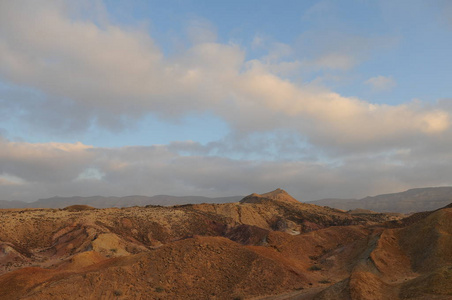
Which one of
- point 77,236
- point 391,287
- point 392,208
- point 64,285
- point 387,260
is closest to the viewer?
point 391,287

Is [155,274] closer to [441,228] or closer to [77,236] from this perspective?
[77,236]

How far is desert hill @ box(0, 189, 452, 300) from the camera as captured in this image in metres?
20.5

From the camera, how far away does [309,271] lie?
29.6 metres

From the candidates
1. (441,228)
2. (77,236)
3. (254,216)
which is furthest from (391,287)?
(254,216)

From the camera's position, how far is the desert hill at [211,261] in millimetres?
20500

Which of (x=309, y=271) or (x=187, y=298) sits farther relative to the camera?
(x=309, y=271)

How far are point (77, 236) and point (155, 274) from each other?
1004 inches

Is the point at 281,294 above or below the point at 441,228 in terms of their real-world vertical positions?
below

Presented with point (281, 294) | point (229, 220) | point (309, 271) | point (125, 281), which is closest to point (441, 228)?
point (309, 271)

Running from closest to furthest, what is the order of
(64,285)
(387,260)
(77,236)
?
1. (64,285)
2. (387,260)
3. (77,236)

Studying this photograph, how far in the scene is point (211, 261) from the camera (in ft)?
83.8

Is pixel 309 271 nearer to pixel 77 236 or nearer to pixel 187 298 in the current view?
pixel 187 298

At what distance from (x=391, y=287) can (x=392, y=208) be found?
205 metres

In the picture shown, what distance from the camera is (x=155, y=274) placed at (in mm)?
23609
